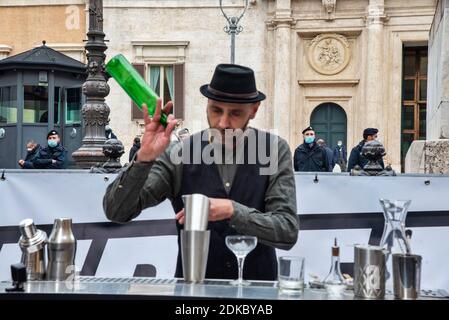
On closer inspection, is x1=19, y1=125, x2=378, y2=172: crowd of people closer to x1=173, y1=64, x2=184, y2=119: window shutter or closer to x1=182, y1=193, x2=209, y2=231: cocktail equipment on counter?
x1=182, y1=193, x2=209, y2=231: cocktail equipment on counter

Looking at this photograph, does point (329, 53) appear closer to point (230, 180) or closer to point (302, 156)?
point (302, 156)

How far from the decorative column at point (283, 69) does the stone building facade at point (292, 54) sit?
0.04 metres

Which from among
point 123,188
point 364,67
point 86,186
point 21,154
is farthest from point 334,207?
point 364,67

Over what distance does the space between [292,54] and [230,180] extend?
2471cm

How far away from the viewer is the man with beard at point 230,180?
10.2ft

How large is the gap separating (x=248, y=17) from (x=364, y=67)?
515cm

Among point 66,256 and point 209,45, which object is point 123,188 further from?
point 209,45

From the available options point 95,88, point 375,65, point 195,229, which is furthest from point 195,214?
point 375,65

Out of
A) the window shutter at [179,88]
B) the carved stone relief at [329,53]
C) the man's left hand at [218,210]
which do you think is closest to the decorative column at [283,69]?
the carved stone relief at [329,53]

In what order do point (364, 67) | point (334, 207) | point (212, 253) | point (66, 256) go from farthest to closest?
point (364, 67), point (334, 207), point (212, 253), point (66, 256)

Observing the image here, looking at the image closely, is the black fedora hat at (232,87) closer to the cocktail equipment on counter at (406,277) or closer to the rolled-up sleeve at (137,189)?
the rolled-up sleeve at (137,189)

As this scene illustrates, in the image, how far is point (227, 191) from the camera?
330cm

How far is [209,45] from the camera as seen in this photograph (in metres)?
28.3
